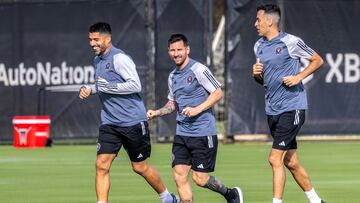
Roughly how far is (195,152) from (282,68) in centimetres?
138

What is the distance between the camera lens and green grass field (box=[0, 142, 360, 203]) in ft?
48.8

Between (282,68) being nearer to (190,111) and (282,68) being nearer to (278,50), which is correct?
(278,50)

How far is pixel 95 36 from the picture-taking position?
12758 mm

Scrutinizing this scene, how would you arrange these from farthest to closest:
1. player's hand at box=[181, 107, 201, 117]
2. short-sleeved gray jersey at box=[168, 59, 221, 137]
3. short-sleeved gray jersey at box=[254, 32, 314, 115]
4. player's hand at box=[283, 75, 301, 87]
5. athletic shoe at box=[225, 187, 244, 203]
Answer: athletic shoe at box=[225, 187, 244, 203] → short-sleeved gray jersey at box=[254, 32, 314, 115] → player's hand at box=[283, 75, 301, 87] → short-sleeved gray jersey at box=[168, 59, 221, 137] → player's hand at box=[181, 107, 201, 117]

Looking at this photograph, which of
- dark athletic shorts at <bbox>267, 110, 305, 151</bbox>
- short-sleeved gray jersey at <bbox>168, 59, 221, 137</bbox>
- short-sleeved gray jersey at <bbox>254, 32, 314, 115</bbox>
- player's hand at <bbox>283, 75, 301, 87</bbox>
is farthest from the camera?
short-sleeved gray jersey at <bbox>254, 32, 314, 115</bbox>

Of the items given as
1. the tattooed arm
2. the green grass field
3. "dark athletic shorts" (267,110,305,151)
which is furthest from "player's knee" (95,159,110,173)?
"dark athletic shorts" (267,110,305,151)

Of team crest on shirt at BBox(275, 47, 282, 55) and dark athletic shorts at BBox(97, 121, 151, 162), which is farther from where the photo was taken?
team crest on shirt at BBox(275, 47, 282, 55)

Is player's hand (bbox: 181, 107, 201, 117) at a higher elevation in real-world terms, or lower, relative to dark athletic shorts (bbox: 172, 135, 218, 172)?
higher

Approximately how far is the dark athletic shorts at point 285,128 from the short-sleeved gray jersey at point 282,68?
2.2 inches

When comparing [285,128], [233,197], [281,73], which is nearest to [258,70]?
[281,73]

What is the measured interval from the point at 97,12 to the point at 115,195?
423 inches

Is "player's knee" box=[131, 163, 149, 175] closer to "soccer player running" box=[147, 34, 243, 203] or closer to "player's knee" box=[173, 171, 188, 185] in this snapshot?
"soccer player running" box=[147, 34, 243, 203]

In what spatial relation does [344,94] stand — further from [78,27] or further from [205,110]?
[205,110]

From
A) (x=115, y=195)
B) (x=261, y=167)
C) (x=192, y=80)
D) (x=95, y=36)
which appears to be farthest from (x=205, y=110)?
(x=261, y=167)
